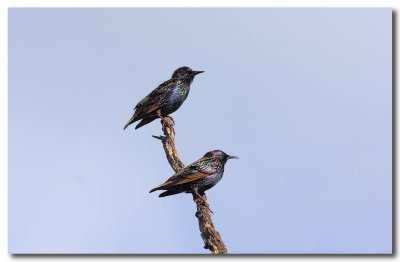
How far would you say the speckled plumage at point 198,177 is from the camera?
4.50m

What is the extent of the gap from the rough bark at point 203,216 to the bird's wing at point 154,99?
437 millimetres

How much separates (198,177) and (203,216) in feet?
1.08

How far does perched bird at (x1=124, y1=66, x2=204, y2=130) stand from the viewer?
5.50m

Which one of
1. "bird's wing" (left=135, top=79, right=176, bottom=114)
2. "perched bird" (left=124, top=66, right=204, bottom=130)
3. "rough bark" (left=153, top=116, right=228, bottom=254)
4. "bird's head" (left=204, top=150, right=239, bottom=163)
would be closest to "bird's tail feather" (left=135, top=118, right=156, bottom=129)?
"perched bird" (left=124, top=66, right=204, bottom=130)

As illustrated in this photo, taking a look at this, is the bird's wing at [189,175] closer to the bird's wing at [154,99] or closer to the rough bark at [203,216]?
the rough bark at [203,216]

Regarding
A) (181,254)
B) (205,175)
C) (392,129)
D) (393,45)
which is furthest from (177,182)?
(393,45)

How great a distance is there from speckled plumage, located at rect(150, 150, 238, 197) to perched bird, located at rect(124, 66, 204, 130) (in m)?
0.94

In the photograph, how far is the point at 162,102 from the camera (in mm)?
5492

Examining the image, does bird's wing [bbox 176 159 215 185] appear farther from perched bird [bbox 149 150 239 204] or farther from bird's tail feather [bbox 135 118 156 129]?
bird's tail feather [bbox 135 118 156 129]

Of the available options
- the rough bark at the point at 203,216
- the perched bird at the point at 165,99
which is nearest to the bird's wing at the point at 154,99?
the perched bird at the point at 165,99

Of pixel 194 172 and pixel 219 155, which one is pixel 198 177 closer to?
pixel 194 172

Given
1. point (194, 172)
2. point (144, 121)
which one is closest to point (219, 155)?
point (194, 172)

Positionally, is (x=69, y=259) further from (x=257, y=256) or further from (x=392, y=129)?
(x=392, y=129)
